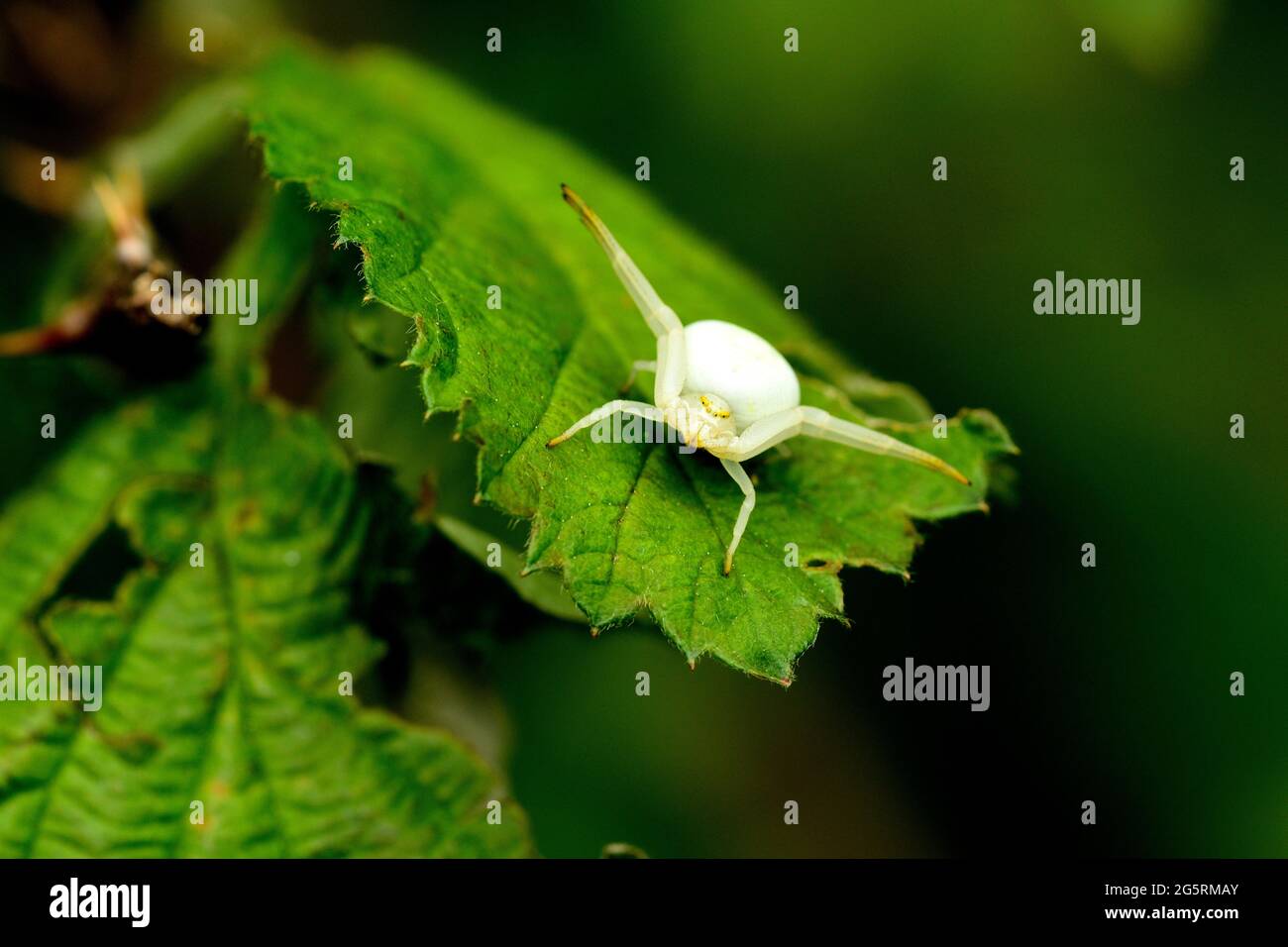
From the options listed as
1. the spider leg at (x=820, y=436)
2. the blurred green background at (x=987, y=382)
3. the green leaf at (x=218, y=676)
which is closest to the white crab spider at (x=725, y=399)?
the spider leg at (x=820, y=436)

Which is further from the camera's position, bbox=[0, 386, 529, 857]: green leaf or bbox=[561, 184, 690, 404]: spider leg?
bbox=[0, 386, 529, 857]: green leaf

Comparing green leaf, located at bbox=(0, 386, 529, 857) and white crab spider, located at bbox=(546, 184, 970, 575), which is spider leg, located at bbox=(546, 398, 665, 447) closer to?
white crab spider, located at bbox=(546, 184, 970, 575)

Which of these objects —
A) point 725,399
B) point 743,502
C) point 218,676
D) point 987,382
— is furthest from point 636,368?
point 987,382

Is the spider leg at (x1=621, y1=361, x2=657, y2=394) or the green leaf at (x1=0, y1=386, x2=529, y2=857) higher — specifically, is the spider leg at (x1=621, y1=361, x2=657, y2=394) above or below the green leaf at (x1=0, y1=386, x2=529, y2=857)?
above

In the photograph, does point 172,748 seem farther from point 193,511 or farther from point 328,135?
point 328,135

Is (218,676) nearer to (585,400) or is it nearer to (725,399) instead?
(585,400)

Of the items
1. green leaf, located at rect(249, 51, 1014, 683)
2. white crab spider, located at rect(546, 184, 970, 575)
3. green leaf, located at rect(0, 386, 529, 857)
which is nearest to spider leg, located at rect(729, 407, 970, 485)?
white crab spider, located at rect(546, 184, 970, 575)
